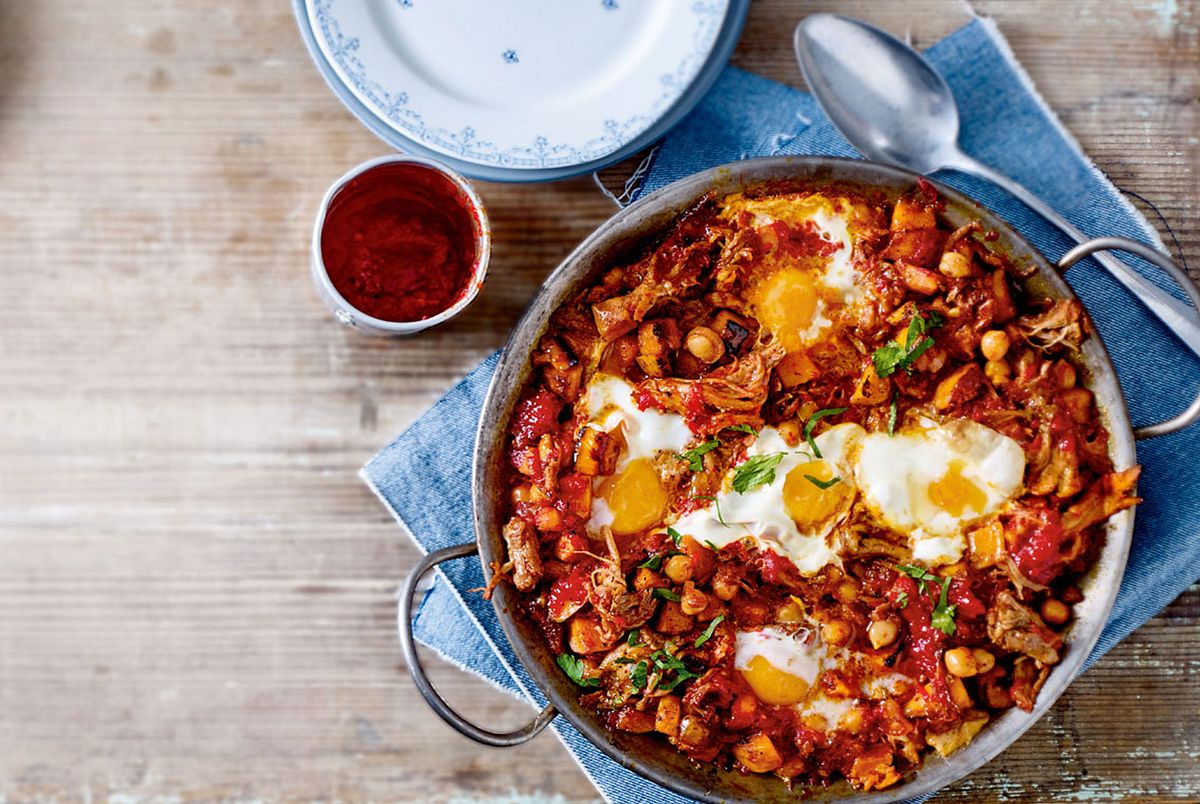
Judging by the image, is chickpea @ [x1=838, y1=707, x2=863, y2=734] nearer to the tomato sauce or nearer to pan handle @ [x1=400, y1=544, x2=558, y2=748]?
pan handle @ [x1=400, y1=544, x2=558, y2=748]

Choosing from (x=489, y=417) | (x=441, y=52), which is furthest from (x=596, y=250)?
(x=441, y=52)

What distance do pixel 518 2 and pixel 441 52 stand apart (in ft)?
1.07

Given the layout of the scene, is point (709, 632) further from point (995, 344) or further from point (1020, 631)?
point (995, 344)

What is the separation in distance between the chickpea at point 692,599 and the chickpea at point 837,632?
410mm

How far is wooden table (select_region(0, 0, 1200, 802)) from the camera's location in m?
3.86

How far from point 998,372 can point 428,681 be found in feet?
6.82

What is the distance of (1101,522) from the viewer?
131 inches

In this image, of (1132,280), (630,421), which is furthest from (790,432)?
(1132,280)

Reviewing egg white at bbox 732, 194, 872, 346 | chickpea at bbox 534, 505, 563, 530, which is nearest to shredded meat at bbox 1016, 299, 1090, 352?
egg white at bbox 732, 194, 872, 346

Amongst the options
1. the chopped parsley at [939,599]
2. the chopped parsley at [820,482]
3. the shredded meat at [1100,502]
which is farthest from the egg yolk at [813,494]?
the shredded meat at [1100,502]

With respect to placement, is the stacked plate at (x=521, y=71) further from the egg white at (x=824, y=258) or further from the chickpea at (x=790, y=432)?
the chickpea at (x=790, y=432)

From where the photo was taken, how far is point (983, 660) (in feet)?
10.9

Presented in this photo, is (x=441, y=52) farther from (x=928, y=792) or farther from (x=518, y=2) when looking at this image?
(x=928, y=792)

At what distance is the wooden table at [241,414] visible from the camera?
3.86 metres
